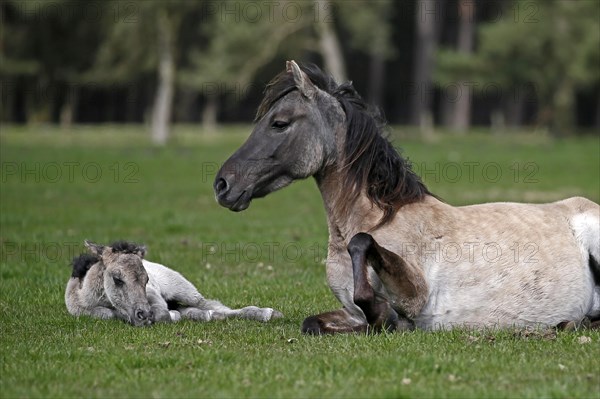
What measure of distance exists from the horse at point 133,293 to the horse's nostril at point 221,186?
63.0 inches

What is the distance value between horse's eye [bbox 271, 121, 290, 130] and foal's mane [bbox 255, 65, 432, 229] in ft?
0.69

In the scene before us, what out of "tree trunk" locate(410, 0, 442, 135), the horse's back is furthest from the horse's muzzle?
"tree trunk" locate(410, 0, 442, 135)

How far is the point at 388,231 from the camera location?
26.3ft

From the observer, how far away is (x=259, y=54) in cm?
4716

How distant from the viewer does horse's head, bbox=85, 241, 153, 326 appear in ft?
29.5

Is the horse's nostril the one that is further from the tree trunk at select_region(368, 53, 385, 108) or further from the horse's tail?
the tree trunk at select_region(368, 53, 385, 108)

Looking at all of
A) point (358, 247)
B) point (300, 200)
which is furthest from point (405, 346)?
point (300, 200)

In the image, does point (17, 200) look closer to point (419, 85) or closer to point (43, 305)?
point (43, 305)

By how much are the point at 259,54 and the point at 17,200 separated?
25758mm

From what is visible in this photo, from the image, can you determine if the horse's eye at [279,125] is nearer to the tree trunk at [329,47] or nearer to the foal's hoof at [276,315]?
the foal's hoof at [276,315]

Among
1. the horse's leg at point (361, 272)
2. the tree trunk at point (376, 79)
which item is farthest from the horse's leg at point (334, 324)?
the tree trunk at point (376, 79)

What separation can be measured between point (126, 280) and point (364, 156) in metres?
2.51

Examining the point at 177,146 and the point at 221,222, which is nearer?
the point at 221,222

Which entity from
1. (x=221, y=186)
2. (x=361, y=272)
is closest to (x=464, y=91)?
(x=221, y=186)
